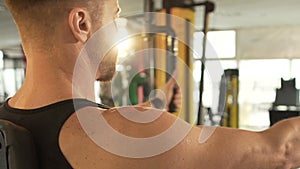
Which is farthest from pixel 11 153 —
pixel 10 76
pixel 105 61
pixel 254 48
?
pixel 254 48

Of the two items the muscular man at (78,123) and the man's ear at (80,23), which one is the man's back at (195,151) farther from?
the man's ear at (80,23)

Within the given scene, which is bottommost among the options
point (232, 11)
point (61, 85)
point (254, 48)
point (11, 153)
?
point (11, 153)

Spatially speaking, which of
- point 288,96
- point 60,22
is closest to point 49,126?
point 60,22

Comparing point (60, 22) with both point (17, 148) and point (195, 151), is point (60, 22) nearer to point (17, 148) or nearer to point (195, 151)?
point (17, 148)

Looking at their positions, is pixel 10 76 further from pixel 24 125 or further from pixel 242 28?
→ pixel 24 125

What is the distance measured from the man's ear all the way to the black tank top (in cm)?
15

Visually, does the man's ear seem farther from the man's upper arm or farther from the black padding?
the man's upper arm

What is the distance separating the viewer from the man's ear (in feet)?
3.00

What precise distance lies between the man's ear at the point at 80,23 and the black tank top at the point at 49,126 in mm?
148

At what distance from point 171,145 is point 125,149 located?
0.09 metres

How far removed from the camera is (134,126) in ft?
2.56

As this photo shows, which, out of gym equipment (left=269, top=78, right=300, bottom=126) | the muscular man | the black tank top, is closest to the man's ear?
the muscular man

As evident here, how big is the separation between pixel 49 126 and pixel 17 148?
0.24 feet

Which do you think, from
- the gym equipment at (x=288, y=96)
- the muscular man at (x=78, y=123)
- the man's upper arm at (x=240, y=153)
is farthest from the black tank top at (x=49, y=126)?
the gym equipment at (x=288, y=96)
